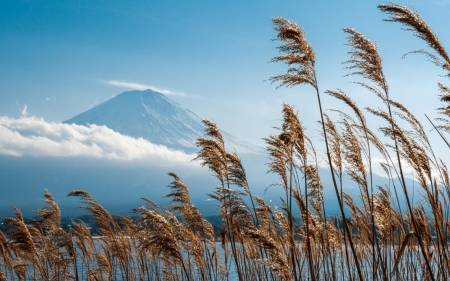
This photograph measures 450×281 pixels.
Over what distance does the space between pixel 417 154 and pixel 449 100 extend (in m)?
0.54

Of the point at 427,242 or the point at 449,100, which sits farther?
the point at 427,242

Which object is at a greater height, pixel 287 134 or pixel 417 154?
pixel 287 134

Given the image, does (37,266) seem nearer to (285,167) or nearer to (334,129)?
(285,167)

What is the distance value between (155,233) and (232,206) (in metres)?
0.92

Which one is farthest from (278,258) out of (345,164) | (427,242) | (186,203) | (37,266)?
(37,266)

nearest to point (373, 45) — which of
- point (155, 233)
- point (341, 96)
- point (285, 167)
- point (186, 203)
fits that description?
point (341, 96)

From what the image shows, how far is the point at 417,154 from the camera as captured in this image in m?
3.32

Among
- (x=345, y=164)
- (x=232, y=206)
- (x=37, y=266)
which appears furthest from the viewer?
(x=37, y=266)

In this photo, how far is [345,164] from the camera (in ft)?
13.1

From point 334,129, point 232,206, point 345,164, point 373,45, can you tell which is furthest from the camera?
point 232,206

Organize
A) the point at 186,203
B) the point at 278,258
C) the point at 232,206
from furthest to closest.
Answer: the point at 186,203 → the point at 232,206 → the point at 278,258

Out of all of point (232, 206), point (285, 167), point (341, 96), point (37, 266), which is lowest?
point (37, 266)

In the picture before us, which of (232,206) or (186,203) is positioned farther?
(186,203)

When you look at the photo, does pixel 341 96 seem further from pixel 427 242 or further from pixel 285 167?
pixel 427 242
